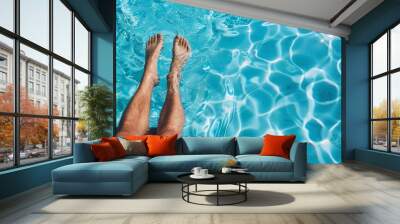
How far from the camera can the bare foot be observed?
25.8 ft

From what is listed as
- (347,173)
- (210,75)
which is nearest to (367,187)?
(347,173)

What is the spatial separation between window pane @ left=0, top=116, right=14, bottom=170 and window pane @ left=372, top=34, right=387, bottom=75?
7138 millimetres

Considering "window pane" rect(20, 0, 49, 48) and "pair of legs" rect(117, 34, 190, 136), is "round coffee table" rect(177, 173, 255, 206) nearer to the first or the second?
"window pane" rect(20, 0, 49, 48)

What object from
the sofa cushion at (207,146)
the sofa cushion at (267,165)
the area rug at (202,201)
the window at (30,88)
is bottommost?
the area rug at (202,201)

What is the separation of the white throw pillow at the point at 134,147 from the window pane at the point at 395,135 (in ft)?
16.1

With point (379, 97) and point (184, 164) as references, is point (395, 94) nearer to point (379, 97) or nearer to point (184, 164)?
point (379, 97)

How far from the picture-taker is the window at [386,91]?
24.1ft

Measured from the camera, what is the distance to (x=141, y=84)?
310 inches

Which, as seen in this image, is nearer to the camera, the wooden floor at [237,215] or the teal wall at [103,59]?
the wooden floor at [237,215]

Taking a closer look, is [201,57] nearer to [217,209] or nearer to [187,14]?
[187,14]

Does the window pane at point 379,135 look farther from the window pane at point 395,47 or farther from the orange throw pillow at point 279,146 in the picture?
the orange throw pillow at point 279,146

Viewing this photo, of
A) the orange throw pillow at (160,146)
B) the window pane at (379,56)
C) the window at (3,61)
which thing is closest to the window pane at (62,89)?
the window at (3,61)

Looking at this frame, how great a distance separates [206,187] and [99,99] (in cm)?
300

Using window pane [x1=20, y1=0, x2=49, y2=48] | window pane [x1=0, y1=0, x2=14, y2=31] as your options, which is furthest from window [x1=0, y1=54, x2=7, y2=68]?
window pane [x1=20, y1=0, x2=49, y2=48]
